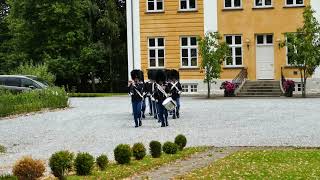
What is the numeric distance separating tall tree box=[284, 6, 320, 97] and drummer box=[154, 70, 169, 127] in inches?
676

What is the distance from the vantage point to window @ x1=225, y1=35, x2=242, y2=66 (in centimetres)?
4522

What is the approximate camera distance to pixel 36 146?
18797mm

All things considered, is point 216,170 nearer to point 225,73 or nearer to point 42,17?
point 225,73

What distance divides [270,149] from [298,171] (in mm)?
4066

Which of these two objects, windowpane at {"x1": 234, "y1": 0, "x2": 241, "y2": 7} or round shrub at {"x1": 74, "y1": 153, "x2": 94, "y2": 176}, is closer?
round shrub at {"x1": 74, "y1": 153, "x2": 94, "y2": 176}

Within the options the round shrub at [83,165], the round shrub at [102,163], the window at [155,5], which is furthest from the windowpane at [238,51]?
the round shrub at [83,165]

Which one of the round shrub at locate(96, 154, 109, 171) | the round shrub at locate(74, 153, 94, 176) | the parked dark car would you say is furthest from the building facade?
the round shrub at locate(74, 153, 94, 176)

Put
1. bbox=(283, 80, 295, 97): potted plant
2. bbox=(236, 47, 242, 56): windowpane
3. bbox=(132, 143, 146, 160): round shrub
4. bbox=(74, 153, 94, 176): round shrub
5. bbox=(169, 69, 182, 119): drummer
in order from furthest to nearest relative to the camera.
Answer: bbox=(236, 47, 242, 56): windowpane
bbox=(283, 80, 295, 97): potted plant
bbox=(169, 69, 182, 119): drummer
bbox=(132, 143, 146, 160): round shrub
bbox=(74, 153, 94, 176): round shrub

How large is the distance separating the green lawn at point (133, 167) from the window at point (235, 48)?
29.8 meters

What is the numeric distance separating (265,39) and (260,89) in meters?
4.69

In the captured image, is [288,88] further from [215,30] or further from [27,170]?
[27,170]

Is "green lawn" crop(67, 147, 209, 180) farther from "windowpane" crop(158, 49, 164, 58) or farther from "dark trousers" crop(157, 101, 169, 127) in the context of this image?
"windowpane" crop(158, 49, 164, 58)

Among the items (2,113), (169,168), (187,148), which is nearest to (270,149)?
(187,148)

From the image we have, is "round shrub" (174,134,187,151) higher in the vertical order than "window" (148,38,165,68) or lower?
lower
